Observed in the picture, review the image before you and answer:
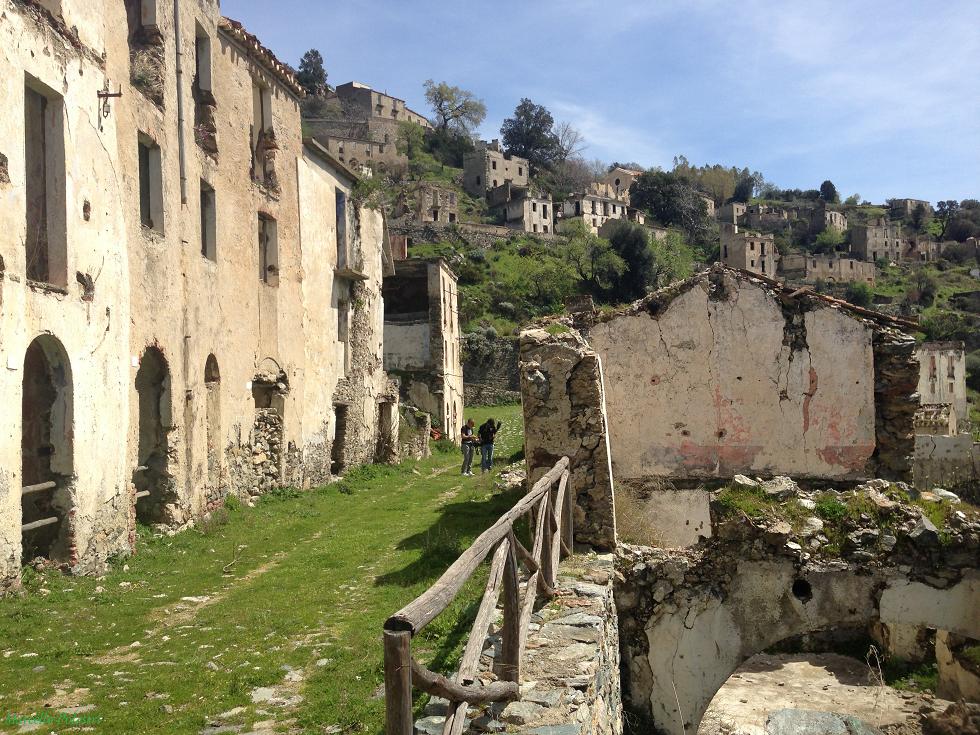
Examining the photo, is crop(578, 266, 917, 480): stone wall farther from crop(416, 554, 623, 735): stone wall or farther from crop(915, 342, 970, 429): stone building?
crop(915, 342, 970, 429): stone building

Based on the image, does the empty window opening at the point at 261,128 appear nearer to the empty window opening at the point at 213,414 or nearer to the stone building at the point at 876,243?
the empty window opening at the point at 213,414

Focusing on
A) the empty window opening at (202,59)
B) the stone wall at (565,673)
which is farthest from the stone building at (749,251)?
the stone wall at (565,673)

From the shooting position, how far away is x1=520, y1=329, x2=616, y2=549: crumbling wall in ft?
26.9

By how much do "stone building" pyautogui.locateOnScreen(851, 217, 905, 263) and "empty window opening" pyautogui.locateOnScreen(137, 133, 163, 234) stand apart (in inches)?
4036

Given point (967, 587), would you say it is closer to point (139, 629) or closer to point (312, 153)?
point (139, 629)

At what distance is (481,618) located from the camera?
12.8 ft

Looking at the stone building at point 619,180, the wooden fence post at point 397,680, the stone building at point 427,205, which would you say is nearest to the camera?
the wooden fence post at point 397,680

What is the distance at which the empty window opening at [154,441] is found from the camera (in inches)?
513

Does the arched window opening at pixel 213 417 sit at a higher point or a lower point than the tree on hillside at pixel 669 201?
lower

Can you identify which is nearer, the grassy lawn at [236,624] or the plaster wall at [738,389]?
the grassy lawn at [236,624]

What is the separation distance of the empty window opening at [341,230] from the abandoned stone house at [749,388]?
1112 centimetres

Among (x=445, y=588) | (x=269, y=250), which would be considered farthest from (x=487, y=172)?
(x=445, y=588)

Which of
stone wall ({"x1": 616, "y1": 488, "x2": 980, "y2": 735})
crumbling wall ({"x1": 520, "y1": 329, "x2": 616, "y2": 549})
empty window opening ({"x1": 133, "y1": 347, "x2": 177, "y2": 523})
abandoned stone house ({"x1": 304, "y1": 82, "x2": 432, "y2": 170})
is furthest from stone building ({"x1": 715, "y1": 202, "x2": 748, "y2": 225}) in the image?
crumbling wall ({"x1": 520, "y1": 329, "x2": 616, "y2": 549})

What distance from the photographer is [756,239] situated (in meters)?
88.8
